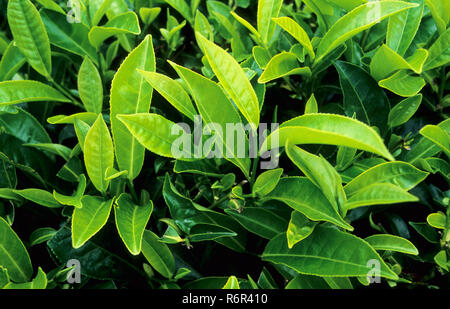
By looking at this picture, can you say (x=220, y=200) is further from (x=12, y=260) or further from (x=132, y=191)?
(x=12, y=260)

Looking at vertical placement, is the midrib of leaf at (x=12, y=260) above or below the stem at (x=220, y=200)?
below

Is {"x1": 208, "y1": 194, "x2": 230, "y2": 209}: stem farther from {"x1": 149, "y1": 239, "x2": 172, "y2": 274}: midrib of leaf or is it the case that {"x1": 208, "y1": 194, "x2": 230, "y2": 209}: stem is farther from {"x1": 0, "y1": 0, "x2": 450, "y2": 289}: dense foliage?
{"x1": 149, "y1": 239, "x2": 172, "y2": 274}: midrib of leaf

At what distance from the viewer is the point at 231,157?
0.87m

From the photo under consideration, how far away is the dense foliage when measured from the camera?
841 millimetres

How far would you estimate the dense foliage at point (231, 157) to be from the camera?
841 mm

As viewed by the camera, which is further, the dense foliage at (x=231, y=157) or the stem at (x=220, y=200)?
the stem at (x=220, y=200)

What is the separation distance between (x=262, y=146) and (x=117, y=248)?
17.6 inches

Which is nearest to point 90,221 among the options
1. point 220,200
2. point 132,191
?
point 132,191

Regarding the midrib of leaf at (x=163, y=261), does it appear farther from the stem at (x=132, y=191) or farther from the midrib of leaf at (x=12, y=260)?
the midrib of leaf at (x=12, y=260)

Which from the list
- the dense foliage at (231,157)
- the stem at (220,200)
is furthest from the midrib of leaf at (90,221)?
the stem at (220,200)

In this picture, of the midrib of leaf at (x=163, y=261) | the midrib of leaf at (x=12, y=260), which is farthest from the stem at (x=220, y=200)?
the midrib of leaf at (x=12, y=260)

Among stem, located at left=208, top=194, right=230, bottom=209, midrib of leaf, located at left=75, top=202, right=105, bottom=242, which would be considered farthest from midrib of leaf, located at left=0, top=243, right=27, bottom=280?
stem, located at left=208, top=194, right=230, bottom=209

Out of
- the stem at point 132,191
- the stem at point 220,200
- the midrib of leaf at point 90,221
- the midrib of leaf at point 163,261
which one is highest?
the stem at point 132,191

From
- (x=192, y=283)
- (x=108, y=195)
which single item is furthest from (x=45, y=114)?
(x=192, y=283)
